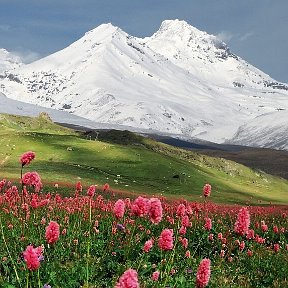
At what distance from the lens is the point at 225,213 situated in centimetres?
2364

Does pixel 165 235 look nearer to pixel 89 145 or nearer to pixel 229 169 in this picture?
pixel 89 145

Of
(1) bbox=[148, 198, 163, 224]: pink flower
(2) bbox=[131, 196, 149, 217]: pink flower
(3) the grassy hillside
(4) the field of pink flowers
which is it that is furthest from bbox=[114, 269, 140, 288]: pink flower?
(3) the grassy hillside

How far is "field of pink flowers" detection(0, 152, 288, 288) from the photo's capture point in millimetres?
7914

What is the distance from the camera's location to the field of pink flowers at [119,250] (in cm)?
791

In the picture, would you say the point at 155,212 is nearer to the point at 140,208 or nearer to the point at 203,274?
the point at 140,208

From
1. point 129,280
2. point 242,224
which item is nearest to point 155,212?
point 242,224

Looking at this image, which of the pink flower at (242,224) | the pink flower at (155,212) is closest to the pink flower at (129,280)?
the pink flower at (155,212)

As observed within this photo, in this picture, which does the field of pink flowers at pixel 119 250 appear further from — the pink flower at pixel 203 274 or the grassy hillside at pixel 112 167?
the grassy hillside at pixel 112 167

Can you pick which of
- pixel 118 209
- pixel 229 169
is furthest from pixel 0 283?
pixel 229 169

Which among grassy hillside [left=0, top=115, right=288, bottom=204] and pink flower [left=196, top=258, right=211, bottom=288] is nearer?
pink flower [left=196, top=258, right=211, bottom=288]

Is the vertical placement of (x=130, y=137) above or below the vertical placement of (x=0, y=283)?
above

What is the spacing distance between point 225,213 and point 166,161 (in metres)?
55.5

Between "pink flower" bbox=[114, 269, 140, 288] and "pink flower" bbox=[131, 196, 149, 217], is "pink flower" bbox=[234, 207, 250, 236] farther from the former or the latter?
"pink flower" bbox=[114, 269, 140, 288]

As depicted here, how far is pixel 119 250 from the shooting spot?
44.7 ft
